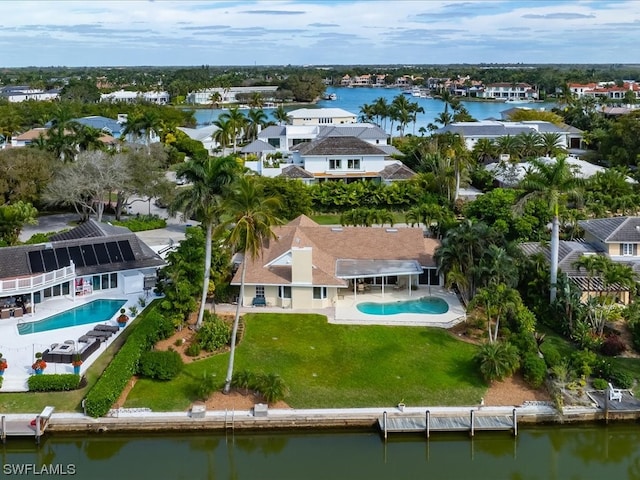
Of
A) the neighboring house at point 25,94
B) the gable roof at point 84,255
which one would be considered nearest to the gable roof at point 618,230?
the gable roof at point 84,255

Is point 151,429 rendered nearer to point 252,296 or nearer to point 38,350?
point 38,350

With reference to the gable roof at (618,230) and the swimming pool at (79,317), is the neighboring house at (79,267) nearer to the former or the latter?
the swimming pool at (79,317)

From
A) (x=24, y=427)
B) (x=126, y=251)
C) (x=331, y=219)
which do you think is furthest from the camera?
(x=331, y=219)

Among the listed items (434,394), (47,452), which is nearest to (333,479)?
(434,394)

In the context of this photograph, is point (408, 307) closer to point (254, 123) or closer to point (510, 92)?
point (254, 123)

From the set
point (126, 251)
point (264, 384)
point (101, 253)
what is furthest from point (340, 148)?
point (264, 384)

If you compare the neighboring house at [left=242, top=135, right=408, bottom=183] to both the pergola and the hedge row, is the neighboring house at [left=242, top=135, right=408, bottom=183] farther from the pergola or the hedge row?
the hedge row
